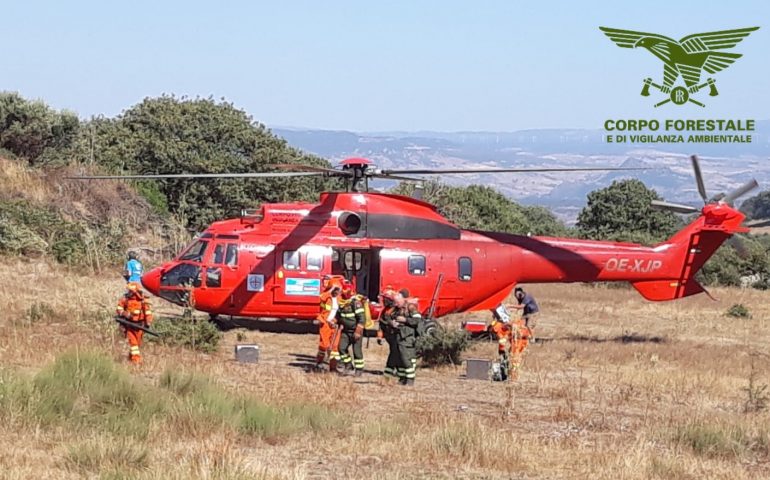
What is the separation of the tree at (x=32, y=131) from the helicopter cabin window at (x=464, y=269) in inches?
716

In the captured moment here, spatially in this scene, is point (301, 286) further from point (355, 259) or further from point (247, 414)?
point (247, 414)

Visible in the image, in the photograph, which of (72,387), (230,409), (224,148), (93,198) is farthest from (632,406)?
(224,148)

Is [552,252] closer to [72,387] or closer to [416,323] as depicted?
[416,323]

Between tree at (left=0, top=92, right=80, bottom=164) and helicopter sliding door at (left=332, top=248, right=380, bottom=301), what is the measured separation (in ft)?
55.4

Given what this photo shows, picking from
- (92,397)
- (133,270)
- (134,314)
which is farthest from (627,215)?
(92,397)

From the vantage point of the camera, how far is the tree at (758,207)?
354ft

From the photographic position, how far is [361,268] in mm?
20031

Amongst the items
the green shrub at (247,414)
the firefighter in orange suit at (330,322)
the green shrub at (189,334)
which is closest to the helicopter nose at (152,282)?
the green shrub at (189,334)

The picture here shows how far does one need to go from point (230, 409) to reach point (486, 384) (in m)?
6.12

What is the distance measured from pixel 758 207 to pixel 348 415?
10820 cm

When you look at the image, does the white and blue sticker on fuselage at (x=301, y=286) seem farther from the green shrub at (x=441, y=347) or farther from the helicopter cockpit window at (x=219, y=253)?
the green shrub at (x=441, y=347)

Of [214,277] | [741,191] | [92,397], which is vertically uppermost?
[741,191]

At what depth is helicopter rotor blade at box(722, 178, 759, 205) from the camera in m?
20.8

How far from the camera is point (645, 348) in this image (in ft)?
65.8
